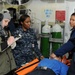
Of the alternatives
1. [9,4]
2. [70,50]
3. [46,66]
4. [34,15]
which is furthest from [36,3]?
[46,66]

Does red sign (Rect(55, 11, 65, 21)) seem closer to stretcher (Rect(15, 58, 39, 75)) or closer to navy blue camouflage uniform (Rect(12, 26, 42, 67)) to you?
navy blue camouflage uniform (Rect(12, 26, 42, 67))

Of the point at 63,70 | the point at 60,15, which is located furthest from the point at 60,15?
the point at 63,70

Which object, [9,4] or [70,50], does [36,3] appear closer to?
[9,4]

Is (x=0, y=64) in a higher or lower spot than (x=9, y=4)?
lower

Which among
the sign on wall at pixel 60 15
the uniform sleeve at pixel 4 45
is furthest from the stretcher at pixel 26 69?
the sign on wall at pixel 60 15

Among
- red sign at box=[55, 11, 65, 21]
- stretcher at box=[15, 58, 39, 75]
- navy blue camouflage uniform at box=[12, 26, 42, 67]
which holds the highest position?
red sign at box=[55, 11, 65, 21]

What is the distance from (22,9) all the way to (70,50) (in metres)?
1.67

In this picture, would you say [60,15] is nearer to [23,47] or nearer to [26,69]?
[23,47]

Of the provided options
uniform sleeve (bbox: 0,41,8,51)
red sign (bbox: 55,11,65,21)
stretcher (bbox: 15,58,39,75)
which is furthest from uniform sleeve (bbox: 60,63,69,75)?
red sign (bbox: 55,11,65,21)

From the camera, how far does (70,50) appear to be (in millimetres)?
2520

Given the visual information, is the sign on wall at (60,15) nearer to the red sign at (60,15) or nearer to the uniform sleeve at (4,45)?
the red sign at (60,15)

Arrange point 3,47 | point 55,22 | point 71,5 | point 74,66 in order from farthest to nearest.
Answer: point 55,22
point 71,5
point 3,47
point 74,66

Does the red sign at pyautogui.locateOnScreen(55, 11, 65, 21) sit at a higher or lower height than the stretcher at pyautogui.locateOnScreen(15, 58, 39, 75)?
higher

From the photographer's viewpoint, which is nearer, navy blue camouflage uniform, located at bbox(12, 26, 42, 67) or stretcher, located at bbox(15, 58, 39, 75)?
stretcher, located at bbox(15, 58, 39, 75)
